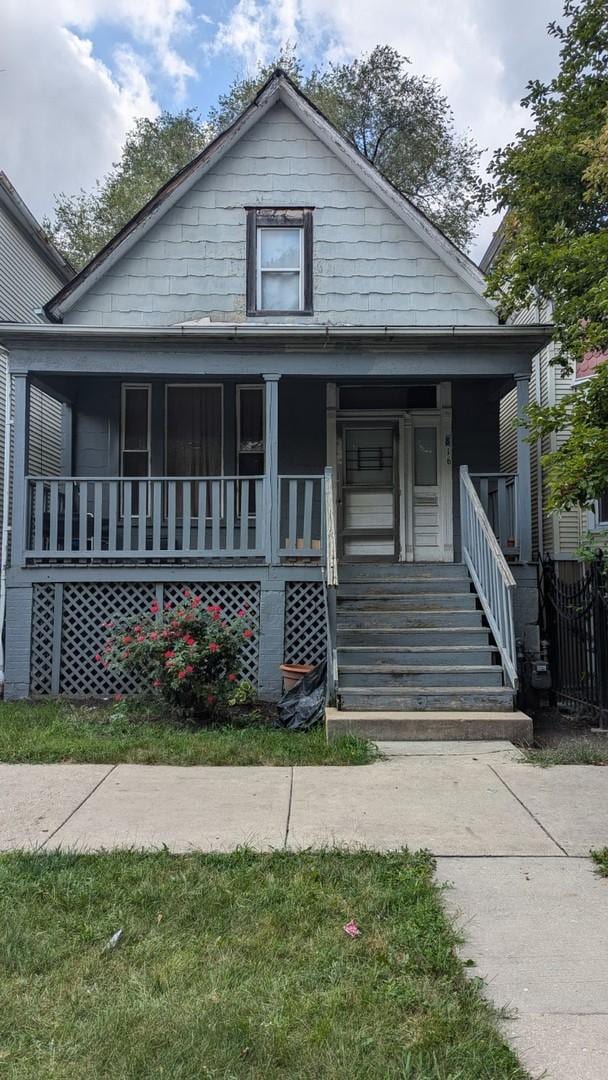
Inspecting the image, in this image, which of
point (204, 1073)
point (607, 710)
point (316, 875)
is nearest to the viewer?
point (204, 1073)

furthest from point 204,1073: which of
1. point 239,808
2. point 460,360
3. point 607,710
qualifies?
point 460,360

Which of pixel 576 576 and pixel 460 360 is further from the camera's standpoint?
pixel 576 576

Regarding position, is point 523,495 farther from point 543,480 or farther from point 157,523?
point 157,523

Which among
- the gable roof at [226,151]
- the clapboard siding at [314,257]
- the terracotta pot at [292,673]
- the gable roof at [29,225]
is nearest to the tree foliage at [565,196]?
the gable roof at [226,151]

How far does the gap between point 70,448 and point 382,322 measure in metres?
4.73

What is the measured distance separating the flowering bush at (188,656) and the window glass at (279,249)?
529 centimetres

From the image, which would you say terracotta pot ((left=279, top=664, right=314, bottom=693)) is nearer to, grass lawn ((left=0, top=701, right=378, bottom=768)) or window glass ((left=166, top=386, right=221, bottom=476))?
grass lawn ((left=0, top=701, right=378, bottom=768))

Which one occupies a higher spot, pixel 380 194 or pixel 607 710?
pixel 380 194

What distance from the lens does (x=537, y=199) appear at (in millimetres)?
8570

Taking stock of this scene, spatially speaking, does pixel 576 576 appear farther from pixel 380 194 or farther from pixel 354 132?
pixel 354 132

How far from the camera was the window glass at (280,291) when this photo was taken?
34.6ft

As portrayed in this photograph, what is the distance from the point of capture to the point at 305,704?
7.69 m

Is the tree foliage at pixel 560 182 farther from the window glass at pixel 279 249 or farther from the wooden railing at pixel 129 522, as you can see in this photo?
the wooden railing at pixel 129 522

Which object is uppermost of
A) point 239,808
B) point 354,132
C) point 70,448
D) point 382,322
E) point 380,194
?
point 354,132
